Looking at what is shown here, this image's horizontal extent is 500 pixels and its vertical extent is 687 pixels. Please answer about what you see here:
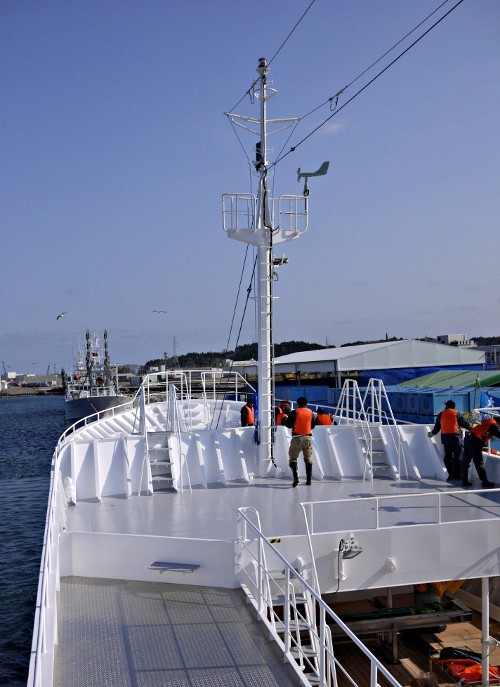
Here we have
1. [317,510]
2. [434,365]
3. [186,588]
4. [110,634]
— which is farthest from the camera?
[434,365]

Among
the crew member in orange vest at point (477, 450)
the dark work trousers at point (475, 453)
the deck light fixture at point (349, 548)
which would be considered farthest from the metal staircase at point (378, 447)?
the deck light fixture at point (349, 548)

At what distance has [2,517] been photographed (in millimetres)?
21688

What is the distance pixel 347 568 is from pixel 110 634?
10.8 feet

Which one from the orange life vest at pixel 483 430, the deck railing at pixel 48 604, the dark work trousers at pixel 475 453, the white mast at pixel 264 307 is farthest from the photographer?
the white mast at pixel 264 307

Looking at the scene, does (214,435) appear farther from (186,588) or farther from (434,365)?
(434,365)

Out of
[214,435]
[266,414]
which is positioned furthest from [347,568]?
[214,435]

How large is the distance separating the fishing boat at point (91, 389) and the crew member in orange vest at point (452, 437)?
145ft

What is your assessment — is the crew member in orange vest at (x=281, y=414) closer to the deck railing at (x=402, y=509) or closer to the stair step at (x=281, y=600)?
the deck railing at (x=402, y=509)

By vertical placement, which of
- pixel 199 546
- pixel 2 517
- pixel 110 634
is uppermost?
pixel 199 546

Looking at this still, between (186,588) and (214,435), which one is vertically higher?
(214,435)

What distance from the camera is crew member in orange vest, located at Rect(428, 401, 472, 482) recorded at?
40.9 feet

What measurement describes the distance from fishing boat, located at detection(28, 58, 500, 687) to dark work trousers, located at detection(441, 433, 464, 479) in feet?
1.62

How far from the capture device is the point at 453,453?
496 inches

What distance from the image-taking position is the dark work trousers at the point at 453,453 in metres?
12.5
